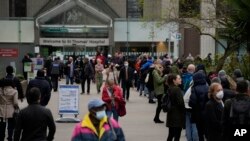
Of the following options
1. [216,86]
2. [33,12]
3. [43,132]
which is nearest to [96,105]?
[43,132]

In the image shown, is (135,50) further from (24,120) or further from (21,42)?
(24,120)

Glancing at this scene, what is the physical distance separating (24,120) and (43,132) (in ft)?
1.05

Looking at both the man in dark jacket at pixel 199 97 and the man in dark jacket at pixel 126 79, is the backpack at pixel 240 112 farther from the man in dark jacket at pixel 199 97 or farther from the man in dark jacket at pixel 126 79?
the man in dark jacket at pixel 126 79

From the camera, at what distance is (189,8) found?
98.4ft

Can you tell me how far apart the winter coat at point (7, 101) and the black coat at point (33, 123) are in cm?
428

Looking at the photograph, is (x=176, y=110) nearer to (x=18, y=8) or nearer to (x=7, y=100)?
(x=7, y=100)

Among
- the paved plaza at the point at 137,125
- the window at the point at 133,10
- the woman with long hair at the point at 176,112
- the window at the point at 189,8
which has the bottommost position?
the paved plaza at the point at 137,125

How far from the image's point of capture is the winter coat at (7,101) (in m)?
13.4

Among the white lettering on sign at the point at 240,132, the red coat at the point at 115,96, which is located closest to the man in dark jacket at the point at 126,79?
the red coat at the point at 115,96

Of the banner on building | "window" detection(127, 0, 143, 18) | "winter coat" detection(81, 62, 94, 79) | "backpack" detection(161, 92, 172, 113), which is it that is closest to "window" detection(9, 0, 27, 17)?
"window" detection(127, 0, 143, 18)

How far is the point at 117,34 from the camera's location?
49.0 m

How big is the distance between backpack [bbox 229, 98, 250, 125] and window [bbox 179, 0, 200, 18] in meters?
19.7

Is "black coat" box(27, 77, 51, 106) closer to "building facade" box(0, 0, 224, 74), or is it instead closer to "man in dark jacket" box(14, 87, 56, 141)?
"man in dark jacket" box(14, 87, 56, 141)

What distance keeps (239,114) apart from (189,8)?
21415 mm
